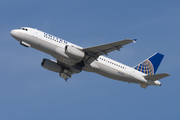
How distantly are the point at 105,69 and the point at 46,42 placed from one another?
8.57m

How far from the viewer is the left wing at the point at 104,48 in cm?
3506

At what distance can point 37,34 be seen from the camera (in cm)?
3734

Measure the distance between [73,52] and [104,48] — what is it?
392 cm

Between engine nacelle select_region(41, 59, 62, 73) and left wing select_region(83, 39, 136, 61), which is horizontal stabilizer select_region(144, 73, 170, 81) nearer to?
left wing select_region(83, 39, 136, 61)

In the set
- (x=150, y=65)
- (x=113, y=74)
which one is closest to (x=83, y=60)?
(x=113, y=74)

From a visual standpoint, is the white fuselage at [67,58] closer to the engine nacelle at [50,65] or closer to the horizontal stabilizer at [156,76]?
the horizontal stabilizer at [156,76]

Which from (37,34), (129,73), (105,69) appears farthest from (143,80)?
(37,34)

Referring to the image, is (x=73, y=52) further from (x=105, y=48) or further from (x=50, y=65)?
(x=50, y=65)

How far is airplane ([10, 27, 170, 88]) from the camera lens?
37125 mm

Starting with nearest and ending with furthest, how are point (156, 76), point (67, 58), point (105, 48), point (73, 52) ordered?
point (105, 48), point (73, 52), point (67, 58), point (156, 76)

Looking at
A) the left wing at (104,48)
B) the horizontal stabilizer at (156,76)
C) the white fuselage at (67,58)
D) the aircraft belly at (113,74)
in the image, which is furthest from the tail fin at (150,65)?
the left wing at (104,48)

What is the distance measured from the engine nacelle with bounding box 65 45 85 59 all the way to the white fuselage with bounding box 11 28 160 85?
77 cm

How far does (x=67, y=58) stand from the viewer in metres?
37.8

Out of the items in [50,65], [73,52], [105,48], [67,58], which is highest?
[105,48]
